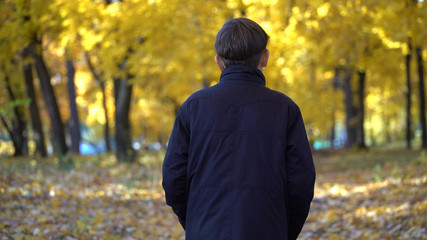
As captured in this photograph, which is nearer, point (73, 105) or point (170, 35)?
point (170, 35)

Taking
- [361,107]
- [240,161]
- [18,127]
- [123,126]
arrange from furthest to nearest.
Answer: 1. [361,107]
2. [18,127]
3. [123,126]
4. [240,161]

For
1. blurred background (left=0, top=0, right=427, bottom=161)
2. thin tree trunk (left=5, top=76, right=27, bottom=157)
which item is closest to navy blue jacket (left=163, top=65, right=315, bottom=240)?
blurred background (left=0, top=0, right=427, bottom=161)

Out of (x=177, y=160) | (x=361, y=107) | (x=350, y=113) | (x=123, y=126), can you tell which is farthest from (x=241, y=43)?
(x=350, y=113)

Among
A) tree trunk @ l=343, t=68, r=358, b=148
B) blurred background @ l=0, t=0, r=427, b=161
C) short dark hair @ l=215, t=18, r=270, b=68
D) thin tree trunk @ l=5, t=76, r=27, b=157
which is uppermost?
short dark hair @ l=215, t=18, r=270, b=68

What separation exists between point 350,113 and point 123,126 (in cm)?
997

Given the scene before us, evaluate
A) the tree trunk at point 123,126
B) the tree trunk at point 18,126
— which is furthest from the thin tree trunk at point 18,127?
the tree trunk at point 123,126

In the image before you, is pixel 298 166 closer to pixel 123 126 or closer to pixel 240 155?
pixel 240 155

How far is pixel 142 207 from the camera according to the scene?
7797 mm

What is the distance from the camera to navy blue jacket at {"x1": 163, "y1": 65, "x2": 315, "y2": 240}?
2.17 metres

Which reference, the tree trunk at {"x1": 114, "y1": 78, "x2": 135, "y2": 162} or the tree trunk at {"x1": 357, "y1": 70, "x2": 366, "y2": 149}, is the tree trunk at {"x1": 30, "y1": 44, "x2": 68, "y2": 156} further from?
→ the tree trunk at {"x1": 357, "y1": 70, "x2": 366, "y2": 149}

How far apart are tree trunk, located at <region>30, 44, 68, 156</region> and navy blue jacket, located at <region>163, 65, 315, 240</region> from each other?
36.9ft

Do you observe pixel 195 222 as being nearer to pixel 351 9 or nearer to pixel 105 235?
pixel 105 235

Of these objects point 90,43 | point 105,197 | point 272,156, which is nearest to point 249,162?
point 272,156

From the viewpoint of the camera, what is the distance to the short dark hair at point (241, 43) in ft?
7.37
